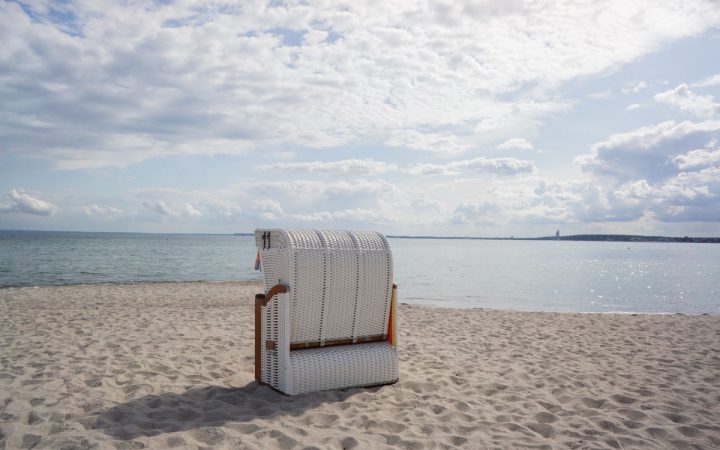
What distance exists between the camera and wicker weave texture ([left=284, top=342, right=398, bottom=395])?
5090mm

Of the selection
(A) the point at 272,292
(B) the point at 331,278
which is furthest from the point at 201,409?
(B) the point at 331,278

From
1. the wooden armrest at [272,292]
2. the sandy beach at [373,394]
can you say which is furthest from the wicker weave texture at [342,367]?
the wooden armrest at [272,292]

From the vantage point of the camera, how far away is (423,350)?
7633mm

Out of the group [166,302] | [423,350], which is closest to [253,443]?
[423,350]

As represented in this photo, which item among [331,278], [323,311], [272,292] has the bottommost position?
[323,311]

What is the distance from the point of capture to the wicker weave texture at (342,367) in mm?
5090

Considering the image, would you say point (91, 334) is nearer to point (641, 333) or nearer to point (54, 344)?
point (54, 344)

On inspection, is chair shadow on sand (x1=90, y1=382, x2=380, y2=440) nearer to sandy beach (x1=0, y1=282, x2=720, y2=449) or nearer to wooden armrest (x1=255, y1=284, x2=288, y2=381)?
sandy beach (x1=0, y1=282, x2=720, y2=449)

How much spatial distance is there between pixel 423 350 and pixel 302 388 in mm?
2999

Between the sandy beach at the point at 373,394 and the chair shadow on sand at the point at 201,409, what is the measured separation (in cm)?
2

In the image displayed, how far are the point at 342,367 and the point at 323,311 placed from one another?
65 cm

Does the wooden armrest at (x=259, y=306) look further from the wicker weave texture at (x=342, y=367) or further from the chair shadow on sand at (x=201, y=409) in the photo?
the wicker weave texture at (x=342, y=367)

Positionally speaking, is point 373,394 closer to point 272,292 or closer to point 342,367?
point 342,367

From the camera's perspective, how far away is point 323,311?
5207 millimetres
